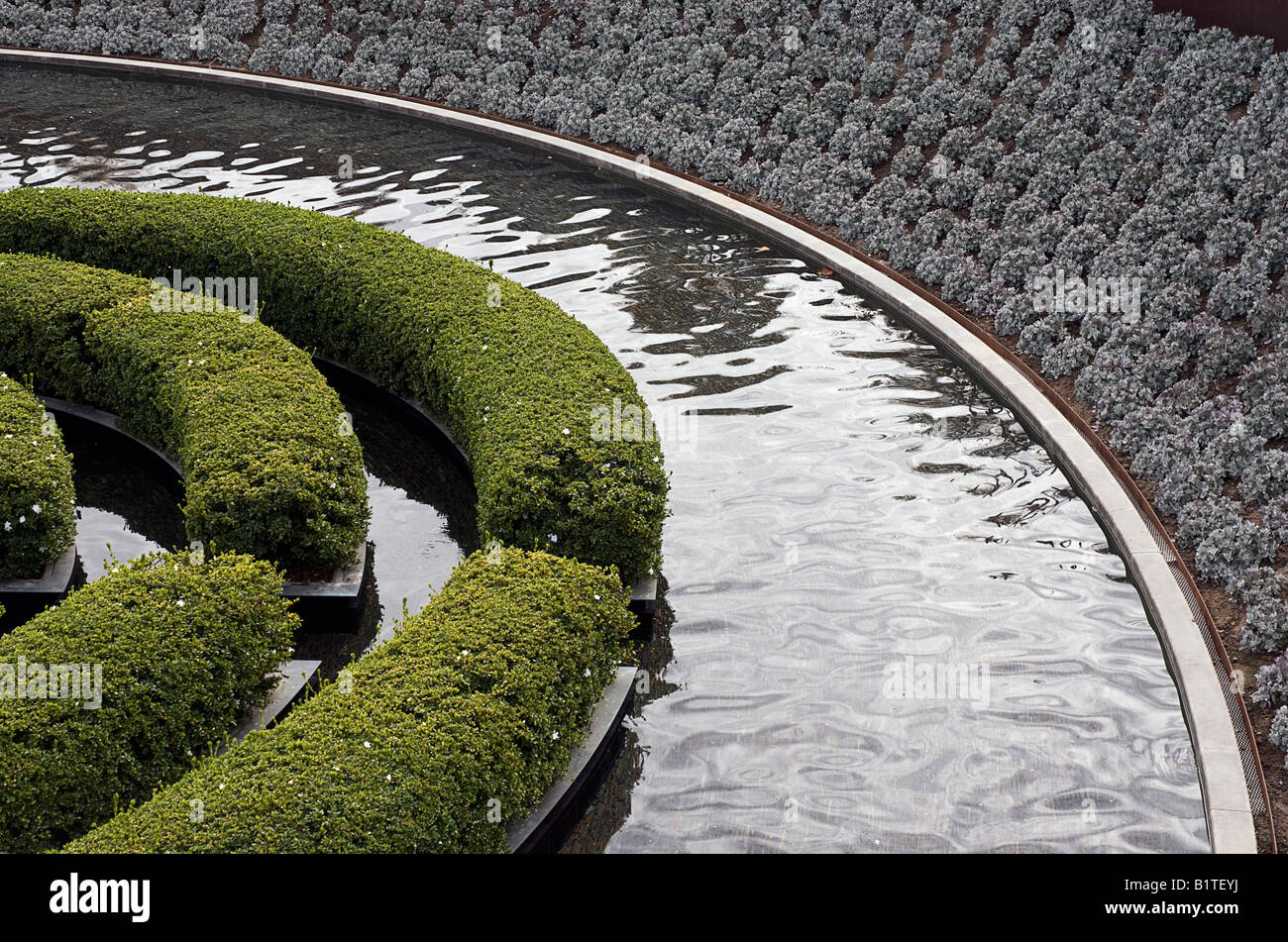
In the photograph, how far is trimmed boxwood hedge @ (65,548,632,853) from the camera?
6410 millimetres

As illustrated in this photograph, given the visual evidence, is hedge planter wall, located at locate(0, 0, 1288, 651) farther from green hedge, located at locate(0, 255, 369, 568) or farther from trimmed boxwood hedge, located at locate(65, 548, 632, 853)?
green hedge, located at locate(0, 255, 369, 568)

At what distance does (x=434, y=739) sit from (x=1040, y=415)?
6999 millimetres

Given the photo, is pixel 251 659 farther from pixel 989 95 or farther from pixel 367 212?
pixel 989 95

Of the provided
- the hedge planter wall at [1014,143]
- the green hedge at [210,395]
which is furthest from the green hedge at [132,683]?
the hedge planter wall at [1014,143]

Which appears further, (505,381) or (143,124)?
(143,124)

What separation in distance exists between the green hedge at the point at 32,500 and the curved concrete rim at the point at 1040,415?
8073 mm

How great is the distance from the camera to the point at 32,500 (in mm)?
9328

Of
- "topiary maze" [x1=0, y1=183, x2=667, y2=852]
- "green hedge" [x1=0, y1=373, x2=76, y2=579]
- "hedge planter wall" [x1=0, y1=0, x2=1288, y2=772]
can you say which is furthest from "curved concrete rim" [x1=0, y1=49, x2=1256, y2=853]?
"green hedge" [x1=0, y1=373, x2=76, y2=579]

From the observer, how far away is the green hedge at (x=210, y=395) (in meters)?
9.20

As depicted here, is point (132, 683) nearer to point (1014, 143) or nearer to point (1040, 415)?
point (1040, 415)

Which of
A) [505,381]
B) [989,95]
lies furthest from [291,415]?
[989,95]
